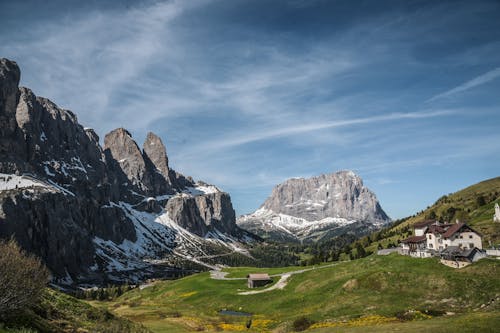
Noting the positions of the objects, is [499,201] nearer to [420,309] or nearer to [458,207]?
[458,207]

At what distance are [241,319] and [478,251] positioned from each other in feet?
161

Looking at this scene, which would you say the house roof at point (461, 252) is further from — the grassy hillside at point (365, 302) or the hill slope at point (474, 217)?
the hill slope at point (474, 217)

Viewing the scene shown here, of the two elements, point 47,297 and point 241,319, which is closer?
point 47,297

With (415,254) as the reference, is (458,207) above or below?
above

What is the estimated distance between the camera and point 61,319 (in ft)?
127

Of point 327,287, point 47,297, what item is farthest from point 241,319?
point 47,297

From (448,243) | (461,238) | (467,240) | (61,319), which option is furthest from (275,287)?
(61,319)

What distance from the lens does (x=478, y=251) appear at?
73.1 meters

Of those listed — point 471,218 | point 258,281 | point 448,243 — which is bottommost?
point 258,281

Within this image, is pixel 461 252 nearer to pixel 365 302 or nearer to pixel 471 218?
pixel 365 302

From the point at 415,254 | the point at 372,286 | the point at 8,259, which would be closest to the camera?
the point at 8,259

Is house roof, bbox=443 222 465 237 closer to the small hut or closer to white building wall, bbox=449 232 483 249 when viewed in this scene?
white building wall, bbox=449 232 483 249

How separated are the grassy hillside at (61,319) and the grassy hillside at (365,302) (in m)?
20.2

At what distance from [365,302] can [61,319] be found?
48.6 metres
